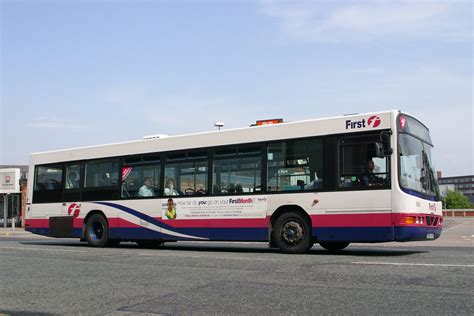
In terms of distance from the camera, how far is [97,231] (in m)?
16.4

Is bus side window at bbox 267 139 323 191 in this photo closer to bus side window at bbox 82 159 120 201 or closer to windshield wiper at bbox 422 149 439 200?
windshield wiper at bbox 422 149 439 200

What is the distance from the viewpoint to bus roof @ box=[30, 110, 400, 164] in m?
11.9

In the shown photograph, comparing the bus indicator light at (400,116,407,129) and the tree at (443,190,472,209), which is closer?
the bus indicator light at (400,116,407,129)

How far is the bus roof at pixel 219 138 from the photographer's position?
11.9 meters

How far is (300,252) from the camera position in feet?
39.2

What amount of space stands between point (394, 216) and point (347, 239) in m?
1.15

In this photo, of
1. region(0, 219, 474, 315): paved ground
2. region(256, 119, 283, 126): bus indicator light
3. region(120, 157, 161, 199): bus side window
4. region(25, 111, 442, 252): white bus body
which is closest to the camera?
region(0, 219, 474, 315): paved ground

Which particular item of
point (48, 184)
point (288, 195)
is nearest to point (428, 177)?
point (288, 195)

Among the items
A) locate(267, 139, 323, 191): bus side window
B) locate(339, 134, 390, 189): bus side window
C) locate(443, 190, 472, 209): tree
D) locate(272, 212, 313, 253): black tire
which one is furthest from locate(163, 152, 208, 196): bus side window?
locate(443, 190, 472, 209): tree

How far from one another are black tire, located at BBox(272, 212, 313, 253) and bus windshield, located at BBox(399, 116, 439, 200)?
94.3 inches

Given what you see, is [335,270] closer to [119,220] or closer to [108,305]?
[108,305]

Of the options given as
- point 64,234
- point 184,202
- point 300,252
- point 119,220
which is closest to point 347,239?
point 300,252

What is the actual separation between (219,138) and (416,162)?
4.88 m

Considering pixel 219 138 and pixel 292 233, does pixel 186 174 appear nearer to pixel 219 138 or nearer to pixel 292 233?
pixel 219 138
